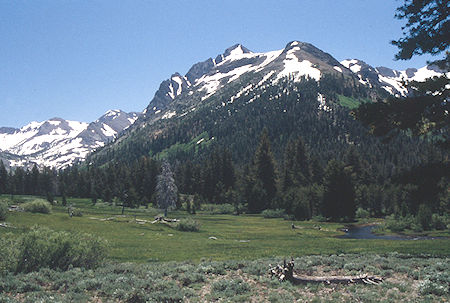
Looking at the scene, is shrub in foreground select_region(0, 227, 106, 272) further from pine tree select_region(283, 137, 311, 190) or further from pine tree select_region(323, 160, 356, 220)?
pine tree select_region(283, 137, 311, 190)

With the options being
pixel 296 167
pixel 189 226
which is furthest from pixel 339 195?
pixel 189 226

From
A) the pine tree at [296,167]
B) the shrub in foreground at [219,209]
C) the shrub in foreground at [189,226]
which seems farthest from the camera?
the shrub in foreground at [219,209]

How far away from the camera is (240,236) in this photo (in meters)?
50.9

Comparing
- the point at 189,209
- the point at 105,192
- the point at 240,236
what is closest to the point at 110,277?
the point at 240,236

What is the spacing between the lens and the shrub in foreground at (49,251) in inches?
842

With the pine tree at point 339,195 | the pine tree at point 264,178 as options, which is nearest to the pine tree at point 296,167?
the pine tree at point 264,178

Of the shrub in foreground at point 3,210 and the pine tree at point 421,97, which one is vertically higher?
the pine tree at point 421,97

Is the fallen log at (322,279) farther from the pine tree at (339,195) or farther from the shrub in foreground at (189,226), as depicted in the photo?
the pine tree at (339,195)

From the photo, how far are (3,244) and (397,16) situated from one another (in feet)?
88.9

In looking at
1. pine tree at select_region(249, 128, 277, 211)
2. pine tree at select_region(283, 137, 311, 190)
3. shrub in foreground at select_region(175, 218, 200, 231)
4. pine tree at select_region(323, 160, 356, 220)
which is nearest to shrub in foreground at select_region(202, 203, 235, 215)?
pine tree at select_region(249, 128, 277, 211)

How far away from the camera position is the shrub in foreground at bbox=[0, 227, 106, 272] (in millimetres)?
21375

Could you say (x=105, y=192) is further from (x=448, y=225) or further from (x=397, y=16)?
(x=397, y=16)

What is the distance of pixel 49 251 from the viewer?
72.4ft

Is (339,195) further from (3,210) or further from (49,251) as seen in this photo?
(49,251)
